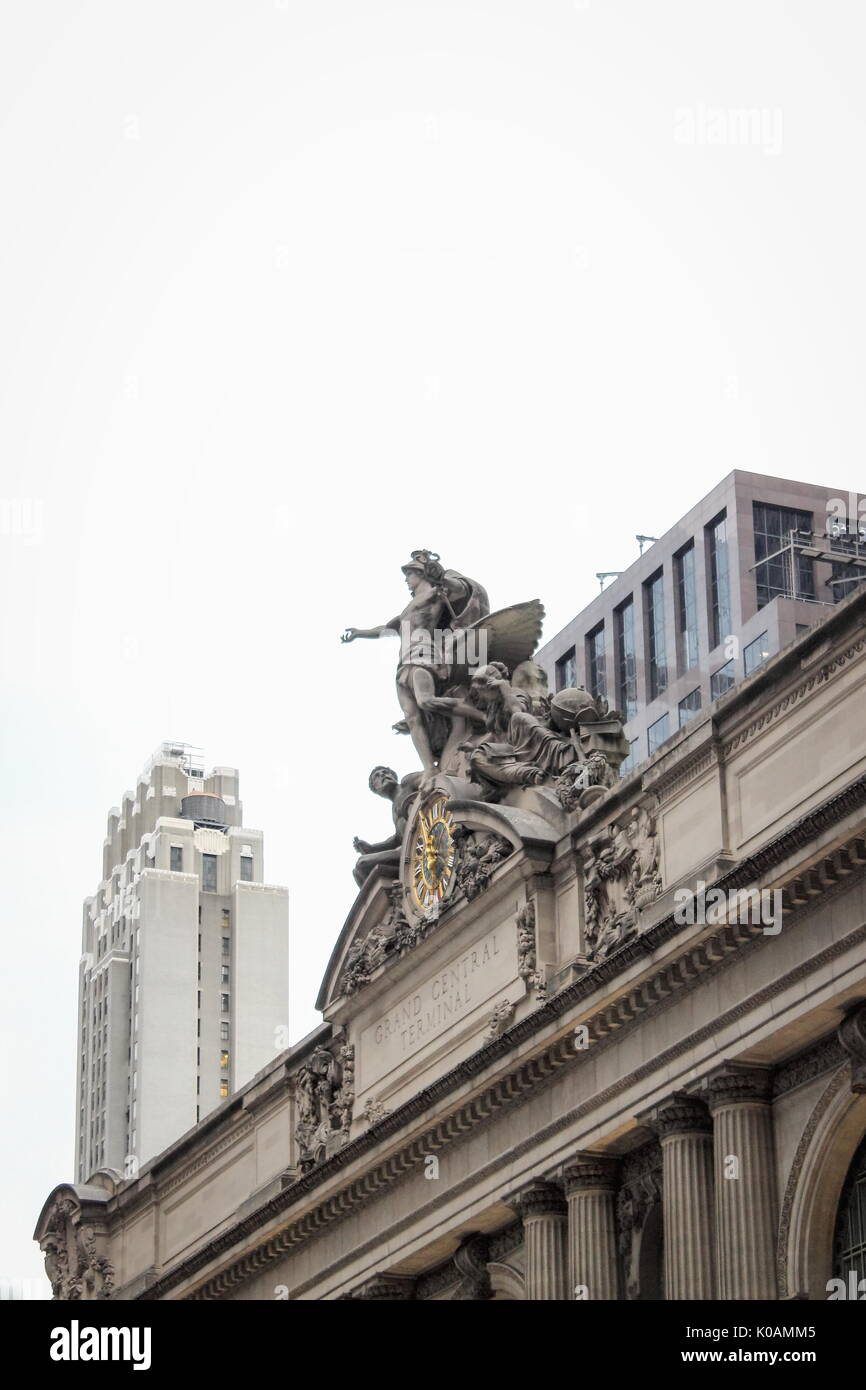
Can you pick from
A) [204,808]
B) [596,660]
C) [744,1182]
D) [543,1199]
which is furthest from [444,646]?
[204,808]

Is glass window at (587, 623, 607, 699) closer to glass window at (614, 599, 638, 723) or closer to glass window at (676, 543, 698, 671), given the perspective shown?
glass window at (614, 599, 638, 723)

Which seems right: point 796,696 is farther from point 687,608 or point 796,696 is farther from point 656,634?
point 656,634

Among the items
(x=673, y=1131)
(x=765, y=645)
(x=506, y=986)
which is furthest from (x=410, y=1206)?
(x=765, y=645)

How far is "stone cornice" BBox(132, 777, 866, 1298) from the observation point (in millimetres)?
37812

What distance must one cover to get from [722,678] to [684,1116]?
60.8 m

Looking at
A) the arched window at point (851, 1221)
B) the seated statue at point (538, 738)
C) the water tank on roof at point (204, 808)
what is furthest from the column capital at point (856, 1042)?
the water tank on roof at point (204, 808)

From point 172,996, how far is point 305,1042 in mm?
96713

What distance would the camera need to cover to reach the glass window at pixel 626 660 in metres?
107

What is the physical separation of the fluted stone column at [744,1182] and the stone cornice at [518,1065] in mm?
1086

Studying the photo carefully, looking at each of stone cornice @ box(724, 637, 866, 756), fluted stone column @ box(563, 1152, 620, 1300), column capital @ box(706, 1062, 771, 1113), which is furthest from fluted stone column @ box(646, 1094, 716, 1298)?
stone cornice @ box(724, 637, 866, 756)

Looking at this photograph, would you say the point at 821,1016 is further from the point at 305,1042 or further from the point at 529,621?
the point at 305,1042

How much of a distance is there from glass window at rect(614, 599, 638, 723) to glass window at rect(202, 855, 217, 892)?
2148 inches
